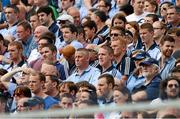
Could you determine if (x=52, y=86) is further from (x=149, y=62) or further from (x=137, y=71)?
(x=149, y=62)

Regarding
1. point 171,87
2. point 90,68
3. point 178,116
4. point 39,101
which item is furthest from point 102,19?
point 178,116

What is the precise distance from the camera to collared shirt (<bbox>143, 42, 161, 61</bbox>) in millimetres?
10664

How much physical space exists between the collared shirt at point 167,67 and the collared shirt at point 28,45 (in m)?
3.46

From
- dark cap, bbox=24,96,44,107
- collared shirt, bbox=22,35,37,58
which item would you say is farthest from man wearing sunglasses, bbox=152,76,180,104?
collared shirt, bbox=22,35,37,58

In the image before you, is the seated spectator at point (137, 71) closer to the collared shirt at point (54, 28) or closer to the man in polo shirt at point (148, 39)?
the man in polo shirt at point (148, 39)

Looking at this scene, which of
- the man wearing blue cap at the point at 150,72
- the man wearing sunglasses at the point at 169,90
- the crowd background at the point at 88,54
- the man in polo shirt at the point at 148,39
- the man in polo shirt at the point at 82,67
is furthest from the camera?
the man in polo shirt at the point at 148,39

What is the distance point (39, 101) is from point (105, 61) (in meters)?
2.22

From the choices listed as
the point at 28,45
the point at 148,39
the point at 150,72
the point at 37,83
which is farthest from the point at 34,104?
the point at 28,45

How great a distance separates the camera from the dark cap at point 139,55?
1050 centimetres

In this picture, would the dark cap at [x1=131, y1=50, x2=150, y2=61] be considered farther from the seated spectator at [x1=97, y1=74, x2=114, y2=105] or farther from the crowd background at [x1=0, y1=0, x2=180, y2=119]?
the seated spectator at [x1=97, y1=74, x2=114, y2=105]

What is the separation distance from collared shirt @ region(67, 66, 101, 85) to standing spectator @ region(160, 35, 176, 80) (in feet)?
2.95

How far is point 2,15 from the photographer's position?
1555 cm

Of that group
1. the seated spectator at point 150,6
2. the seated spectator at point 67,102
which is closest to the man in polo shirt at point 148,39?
the seated spectator at point 150,6

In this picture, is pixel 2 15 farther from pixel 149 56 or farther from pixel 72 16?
pixel 149 56
